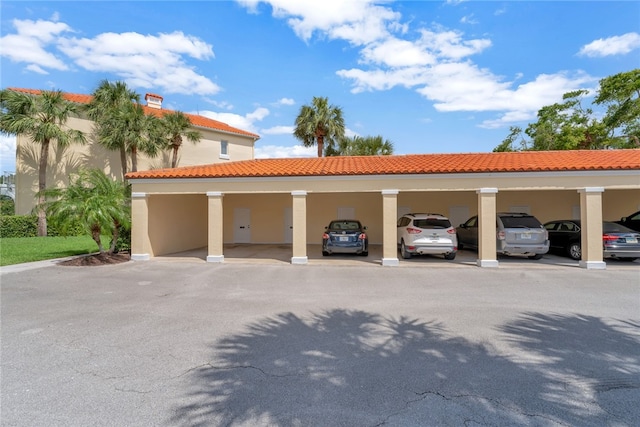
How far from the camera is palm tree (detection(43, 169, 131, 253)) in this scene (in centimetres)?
1079

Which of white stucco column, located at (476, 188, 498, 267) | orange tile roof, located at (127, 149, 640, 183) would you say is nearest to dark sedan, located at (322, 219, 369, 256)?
orange tile roof, located at (127, 149, 640, 183)

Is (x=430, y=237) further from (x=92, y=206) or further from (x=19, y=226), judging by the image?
(x=19, y=226)

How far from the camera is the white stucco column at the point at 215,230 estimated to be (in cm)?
1216

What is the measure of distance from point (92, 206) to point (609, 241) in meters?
16.8

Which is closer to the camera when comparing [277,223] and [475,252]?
[475,252]

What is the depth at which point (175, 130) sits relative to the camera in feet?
80.7

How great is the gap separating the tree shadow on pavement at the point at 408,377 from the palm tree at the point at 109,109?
21.6m

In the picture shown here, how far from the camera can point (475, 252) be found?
567 inches

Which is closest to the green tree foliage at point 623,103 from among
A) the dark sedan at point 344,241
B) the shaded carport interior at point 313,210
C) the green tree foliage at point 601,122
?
the green tree foliage at point 601,122

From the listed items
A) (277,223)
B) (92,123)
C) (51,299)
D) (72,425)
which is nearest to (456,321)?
(72,425)

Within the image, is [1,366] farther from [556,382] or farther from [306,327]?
[556,382]

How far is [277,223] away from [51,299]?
11.4 m

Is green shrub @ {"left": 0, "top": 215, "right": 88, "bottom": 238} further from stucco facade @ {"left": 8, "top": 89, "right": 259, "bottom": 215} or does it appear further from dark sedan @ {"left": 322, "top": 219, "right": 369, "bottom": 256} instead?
dark sedan @ {"left": 322, "top": 219, "right": 369, "bottom": 256}

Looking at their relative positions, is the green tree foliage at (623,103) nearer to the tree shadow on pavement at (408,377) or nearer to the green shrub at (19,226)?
the tree shadow on pavement at (408,377)
